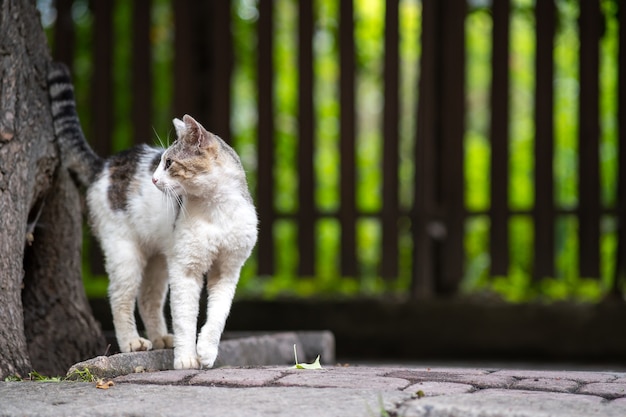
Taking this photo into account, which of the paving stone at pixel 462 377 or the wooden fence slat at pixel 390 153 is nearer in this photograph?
the paving stone at pixel 462 377

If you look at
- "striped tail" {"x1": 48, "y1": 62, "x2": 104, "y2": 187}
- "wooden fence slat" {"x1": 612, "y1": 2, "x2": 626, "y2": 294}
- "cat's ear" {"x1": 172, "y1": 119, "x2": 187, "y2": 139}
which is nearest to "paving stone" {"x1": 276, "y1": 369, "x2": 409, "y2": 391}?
"cat's ear" {"x1": 172, "y1": 119, "x2": 187, "y2": 139}

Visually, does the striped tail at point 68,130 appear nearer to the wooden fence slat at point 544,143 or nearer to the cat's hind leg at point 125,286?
the cat's hind leg at point 125,286

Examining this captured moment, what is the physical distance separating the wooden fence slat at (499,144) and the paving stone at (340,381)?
12.8 feet

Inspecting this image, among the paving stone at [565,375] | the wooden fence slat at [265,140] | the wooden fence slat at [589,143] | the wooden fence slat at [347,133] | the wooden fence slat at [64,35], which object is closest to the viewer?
the paving stone at [565,375]

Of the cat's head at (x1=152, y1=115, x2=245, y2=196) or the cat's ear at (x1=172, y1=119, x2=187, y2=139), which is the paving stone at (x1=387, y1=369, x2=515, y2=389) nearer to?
the cat's head at (x1=152, y1=115, x2=245, y2=196)

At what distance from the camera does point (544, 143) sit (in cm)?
755

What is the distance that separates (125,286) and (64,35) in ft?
13.6

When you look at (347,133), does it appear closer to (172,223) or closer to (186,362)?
(172,223)

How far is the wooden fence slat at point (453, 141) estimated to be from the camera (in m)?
7.62

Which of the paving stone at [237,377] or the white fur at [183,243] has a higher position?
the white fur at [183,243]

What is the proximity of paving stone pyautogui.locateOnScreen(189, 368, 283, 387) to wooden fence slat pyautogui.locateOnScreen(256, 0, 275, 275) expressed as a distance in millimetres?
3770

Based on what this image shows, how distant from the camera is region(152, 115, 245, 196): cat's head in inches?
166

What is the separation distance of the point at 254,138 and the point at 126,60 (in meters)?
1.32

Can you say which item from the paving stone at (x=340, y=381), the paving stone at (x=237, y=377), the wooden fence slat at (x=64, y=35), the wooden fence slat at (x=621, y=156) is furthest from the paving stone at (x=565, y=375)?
the wooden fence slat at (x=64, y=35)
